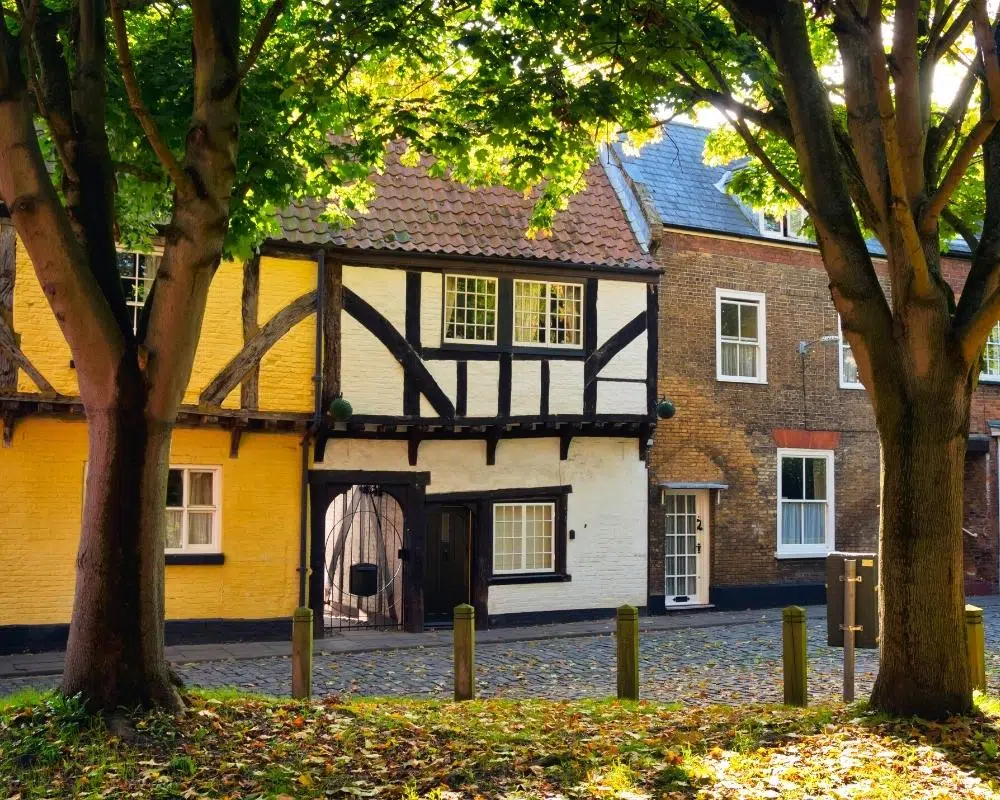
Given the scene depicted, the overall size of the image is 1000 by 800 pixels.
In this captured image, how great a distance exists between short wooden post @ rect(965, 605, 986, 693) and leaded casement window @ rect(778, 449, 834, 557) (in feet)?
38.8

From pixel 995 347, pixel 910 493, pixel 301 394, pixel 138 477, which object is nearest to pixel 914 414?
pixel 910 493

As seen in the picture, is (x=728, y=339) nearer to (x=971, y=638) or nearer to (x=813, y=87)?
(x=971, y=638)

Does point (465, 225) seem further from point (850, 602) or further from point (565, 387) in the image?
point (850, 602)

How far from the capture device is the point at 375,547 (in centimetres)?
2003

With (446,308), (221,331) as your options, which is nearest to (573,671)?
(446,308)

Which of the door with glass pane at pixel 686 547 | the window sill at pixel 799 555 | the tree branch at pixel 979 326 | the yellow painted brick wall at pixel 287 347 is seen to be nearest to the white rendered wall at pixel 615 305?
the door with glass pane at pixel 686 547

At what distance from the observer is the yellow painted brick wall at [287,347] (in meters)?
17.3

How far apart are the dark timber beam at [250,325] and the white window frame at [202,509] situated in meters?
1.14

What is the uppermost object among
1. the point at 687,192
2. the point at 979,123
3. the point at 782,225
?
the point at 687,192

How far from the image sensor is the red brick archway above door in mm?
22469

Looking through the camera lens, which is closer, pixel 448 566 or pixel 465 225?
pixel 465 225

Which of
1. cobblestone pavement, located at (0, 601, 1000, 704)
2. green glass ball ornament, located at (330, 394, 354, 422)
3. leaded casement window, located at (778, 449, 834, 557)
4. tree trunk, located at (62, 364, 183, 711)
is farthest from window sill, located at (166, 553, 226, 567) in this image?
leaded casement window, located at (778, 449, 834, 557)

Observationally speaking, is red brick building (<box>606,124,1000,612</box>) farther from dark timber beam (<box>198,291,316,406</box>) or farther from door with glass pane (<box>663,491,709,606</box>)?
dark timber beam (<box>198,291,316,406</box>)

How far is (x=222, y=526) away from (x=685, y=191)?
37.0 feet
